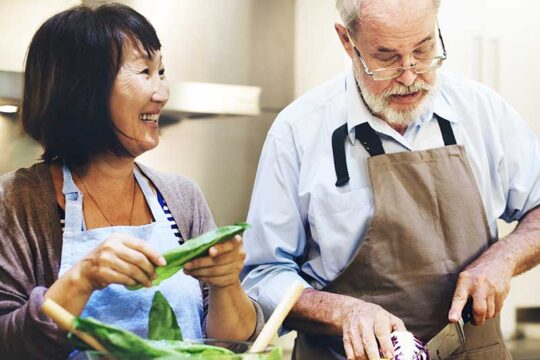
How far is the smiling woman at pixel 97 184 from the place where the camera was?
1364 mm

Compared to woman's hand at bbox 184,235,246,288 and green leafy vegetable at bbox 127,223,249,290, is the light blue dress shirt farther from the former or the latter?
green leafy vegetable at bbox 127,223,249,290

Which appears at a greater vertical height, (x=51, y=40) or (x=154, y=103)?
(x=51, y=40)

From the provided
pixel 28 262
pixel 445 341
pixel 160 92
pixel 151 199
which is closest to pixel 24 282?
pixel 28 262

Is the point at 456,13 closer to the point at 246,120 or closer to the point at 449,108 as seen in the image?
the point at 246,120

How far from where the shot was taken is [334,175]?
1.75 m

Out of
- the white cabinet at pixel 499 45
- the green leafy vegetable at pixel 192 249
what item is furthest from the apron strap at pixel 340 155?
the white cabinet at pixel 499 45

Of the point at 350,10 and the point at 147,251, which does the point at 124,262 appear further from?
the point at 350,10

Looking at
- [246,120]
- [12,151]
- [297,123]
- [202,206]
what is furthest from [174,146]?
[202,206]

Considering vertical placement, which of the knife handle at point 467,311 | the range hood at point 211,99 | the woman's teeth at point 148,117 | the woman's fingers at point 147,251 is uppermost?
the woman's teeth at point 148,117

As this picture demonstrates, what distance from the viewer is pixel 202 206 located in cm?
156

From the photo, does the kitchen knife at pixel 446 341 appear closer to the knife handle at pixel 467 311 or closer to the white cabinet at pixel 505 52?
the knife handle at pixel 467 311

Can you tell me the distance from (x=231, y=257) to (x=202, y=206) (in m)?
0.30

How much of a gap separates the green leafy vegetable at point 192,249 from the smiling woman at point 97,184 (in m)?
0.10

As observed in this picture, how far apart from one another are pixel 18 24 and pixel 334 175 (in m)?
0.83
